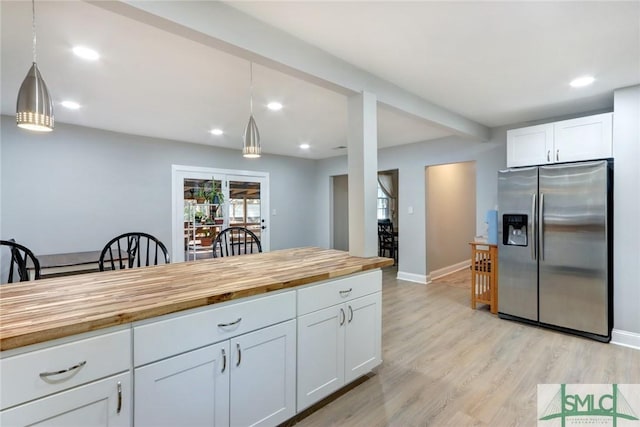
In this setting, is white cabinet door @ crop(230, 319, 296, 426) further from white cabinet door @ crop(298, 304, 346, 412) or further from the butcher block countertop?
the butcher block countertop

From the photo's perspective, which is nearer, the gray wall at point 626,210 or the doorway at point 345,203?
the gray wall at point 626,210

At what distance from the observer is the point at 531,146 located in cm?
352

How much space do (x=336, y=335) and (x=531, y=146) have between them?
3167mm

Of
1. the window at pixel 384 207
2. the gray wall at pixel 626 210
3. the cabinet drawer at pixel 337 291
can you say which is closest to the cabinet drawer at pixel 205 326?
the cabinet drawer at pixel 337 291

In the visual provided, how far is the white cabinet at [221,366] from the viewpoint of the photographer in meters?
1.29

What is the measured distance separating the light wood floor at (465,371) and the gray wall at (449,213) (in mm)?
1946

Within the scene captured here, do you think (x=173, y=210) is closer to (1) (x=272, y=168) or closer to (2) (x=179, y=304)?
(1) (x=272, y=168)

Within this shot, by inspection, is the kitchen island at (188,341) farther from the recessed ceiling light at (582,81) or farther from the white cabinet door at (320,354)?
the recessed ceiling light at (582,81)

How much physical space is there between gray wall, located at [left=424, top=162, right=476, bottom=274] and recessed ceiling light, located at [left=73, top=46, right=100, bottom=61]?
181 inches

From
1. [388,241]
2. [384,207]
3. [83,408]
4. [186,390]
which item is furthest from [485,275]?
[384,207]

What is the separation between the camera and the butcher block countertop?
1098mm

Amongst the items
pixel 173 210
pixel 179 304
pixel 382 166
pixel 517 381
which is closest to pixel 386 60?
pixel 179 304

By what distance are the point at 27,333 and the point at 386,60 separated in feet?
8.30

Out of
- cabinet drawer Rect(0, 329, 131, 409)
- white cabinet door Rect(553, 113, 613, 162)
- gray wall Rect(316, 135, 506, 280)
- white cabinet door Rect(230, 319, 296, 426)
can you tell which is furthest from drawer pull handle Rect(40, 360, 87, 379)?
gray wall Rect(316, 135, 506, 280)
